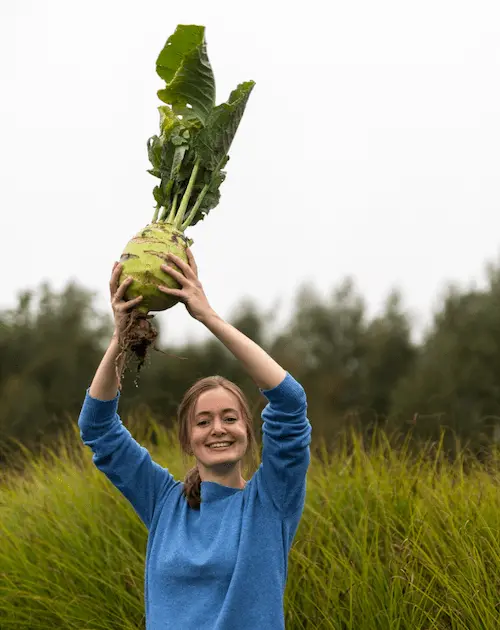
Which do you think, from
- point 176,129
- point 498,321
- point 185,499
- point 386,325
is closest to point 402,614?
point 185,499

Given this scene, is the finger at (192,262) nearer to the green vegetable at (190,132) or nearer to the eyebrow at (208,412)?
the green vegetable at (190,132)

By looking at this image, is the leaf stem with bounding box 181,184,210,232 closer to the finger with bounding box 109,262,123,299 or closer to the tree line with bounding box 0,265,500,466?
the finger with bounding box 109,262,123,299

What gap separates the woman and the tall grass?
1.45 m

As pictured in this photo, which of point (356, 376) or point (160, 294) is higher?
point (356, 376)

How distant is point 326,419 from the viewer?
534 inches

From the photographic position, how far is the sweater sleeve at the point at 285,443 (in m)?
2.47

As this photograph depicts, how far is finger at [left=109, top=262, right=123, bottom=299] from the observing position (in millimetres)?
2706

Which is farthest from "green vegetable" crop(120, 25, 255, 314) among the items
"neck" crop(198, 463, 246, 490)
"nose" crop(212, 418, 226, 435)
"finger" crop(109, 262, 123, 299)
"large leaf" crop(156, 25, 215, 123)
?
"neck" crop(198, 463, 246, 490)

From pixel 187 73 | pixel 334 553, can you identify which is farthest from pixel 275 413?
pixel 334 553

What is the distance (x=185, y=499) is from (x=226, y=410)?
0.38m

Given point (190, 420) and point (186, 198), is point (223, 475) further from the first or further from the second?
point (186, 198)

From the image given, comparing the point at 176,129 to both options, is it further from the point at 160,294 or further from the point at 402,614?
the point at 402,614

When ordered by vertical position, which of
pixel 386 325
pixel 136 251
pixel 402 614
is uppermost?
pixel 386 325

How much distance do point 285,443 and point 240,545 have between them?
356mm
